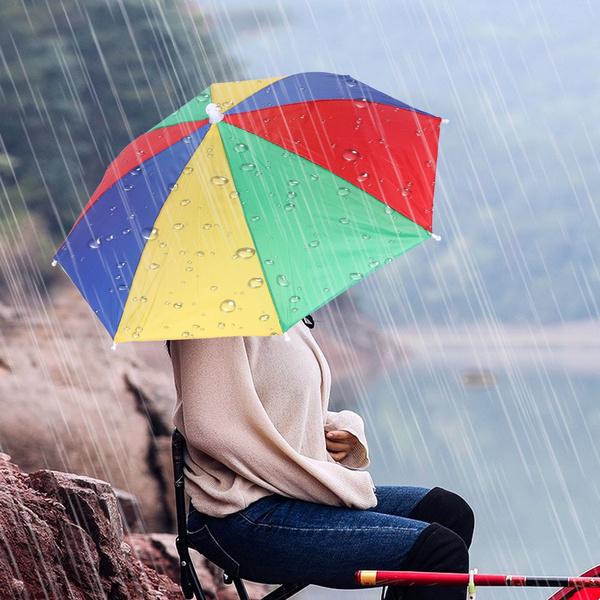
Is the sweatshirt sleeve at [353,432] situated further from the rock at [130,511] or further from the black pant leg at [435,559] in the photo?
the rock at [130,511]

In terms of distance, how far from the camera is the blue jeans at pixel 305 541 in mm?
2365

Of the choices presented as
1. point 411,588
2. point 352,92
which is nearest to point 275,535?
point 411,588

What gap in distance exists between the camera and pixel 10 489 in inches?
136

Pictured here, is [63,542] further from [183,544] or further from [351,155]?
[351,155]

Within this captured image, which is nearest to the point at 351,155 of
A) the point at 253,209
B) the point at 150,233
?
the point at 253,209

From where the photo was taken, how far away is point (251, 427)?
8.07ft

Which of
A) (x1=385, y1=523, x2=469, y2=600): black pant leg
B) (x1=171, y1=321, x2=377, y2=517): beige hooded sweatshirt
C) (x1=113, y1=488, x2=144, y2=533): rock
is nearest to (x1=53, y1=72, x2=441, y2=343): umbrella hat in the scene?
(x1=171, y1=321, x2=377, y2=517): beige hooded sweatshirt

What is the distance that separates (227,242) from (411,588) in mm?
932

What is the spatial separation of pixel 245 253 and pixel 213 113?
431 millimetres

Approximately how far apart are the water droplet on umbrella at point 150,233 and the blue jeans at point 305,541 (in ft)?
2.33

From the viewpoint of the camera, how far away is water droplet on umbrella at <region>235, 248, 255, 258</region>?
2.33m

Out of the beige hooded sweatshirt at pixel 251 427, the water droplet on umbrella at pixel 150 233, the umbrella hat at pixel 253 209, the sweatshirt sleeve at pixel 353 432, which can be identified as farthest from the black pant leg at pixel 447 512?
the water droplet on umbrella at pixel 150 233

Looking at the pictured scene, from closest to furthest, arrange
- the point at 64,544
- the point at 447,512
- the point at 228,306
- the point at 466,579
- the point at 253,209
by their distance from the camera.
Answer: the point at 466,579 < the point at 228,306 < the point at 253,209 < the point at 447,512 < the point at 64,544

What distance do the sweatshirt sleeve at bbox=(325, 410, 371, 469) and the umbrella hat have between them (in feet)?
2.13
